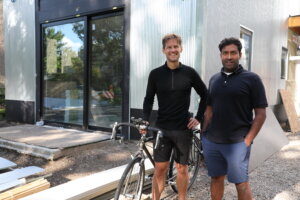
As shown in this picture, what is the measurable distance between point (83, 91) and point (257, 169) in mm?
4072

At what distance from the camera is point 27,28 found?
7.71m

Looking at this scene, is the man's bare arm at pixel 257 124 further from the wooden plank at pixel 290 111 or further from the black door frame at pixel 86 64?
the wooden plank at pixel 290 111

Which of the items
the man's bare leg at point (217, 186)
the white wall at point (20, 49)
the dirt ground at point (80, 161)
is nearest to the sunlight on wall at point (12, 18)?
the white wall at point (20, 49)

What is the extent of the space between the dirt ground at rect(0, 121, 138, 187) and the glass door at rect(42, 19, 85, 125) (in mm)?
1755

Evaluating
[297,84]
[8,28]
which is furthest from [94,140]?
[297,84]

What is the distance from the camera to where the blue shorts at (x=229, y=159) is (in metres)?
2.42

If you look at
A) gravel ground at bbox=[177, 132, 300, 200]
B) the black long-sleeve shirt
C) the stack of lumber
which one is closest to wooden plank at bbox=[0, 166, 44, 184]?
the stack of lumber

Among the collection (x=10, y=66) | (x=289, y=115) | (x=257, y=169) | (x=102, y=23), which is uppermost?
(x=102, y=23)

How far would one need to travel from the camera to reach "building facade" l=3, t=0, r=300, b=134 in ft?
16.7

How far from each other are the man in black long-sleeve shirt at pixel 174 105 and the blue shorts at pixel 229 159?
0.25 metres

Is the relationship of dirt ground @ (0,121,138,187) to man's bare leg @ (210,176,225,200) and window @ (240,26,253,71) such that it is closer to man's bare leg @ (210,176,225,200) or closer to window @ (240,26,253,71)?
man's bare leg @ (210,176,225,200)

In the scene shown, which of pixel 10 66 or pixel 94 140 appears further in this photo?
pixel 10 66

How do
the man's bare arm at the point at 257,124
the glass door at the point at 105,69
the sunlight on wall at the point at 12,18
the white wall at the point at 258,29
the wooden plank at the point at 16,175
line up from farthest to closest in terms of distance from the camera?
the sunlight on wall at the point at 12,18 < the glass door at the point at 105,69 < the white wall at the point at 258,29 < the wooden plank at the point at 16,175 < the man's bare arm at the point at 257,124

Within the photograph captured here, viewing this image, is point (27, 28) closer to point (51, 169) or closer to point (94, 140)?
point (94, 140)
